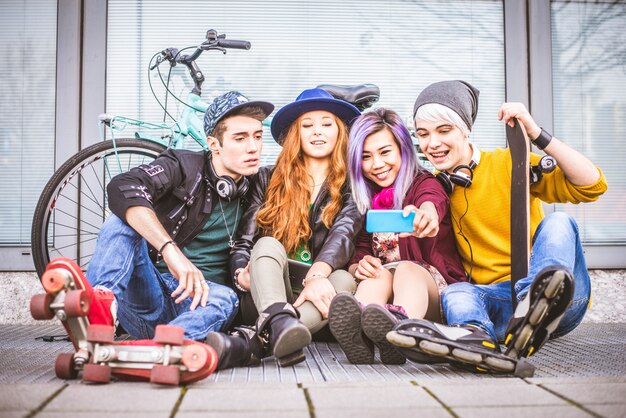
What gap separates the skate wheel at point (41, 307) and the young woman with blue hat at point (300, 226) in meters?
0.62

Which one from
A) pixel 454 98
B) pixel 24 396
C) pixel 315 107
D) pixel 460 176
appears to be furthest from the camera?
pixel 315 107

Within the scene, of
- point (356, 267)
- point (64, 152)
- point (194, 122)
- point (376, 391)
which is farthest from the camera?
point (64, 152)

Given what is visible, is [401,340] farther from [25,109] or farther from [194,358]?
[25,109]

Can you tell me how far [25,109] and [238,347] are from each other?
2.60 meters

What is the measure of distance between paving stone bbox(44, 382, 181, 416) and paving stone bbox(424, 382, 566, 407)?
28.8 inches

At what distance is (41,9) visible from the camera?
3.95m

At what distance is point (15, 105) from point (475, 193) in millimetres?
2907

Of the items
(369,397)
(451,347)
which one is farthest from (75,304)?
(451,347)

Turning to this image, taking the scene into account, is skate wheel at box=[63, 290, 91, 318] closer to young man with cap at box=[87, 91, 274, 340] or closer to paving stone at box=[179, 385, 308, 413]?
young man with cap at box=[87, 91, 274, 340]

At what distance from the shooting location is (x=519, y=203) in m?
2.38

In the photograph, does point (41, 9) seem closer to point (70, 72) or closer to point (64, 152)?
point (70, 72)

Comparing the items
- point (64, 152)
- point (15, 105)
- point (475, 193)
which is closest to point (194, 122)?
point (64, 152)

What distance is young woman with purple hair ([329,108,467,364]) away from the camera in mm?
2213

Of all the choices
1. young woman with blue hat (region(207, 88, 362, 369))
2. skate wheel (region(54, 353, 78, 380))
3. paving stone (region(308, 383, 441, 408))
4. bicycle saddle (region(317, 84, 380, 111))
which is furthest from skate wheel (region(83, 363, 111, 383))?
bicycle saddle (region(317, 84, 380, 111))
